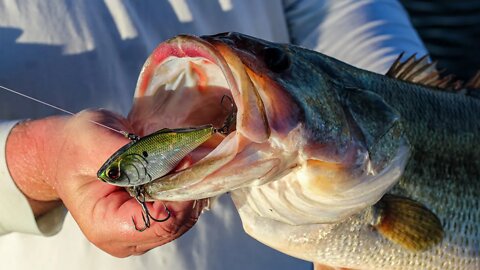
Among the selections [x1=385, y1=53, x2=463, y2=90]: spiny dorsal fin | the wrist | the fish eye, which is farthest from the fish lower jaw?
[x1=385, y1=53, x2=463, y2=90]: spiny dorsal fin

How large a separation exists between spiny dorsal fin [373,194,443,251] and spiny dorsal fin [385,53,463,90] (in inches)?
9.9

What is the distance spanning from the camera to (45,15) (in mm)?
1420

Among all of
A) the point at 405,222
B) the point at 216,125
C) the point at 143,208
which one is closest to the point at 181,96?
the point at 216,125

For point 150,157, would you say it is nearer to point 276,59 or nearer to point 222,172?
point 222,172

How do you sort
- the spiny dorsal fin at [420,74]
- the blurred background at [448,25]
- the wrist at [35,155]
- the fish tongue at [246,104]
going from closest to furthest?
1. the fish tongue at [246,104]
2. the wrist at [35,155]
3. the spiny dorsal fin at [420,74]
4. the blurred background at [448,25]

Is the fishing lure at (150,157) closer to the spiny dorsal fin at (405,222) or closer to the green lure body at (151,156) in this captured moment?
the green lure body at (151,156)

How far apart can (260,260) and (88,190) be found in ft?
1.95

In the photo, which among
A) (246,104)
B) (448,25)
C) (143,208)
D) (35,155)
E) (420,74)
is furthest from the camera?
(448,25)

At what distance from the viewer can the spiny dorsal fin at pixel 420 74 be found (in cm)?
132

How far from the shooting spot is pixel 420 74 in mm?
1393

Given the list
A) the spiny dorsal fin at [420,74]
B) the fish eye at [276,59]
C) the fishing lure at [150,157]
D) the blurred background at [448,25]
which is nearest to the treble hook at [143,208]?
the fishing lure at [150,157]

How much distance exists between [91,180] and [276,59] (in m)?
0.35

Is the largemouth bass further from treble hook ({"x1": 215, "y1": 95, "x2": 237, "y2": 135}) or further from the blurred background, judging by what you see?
the blurred background

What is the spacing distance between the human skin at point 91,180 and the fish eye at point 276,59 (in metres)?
0.23
